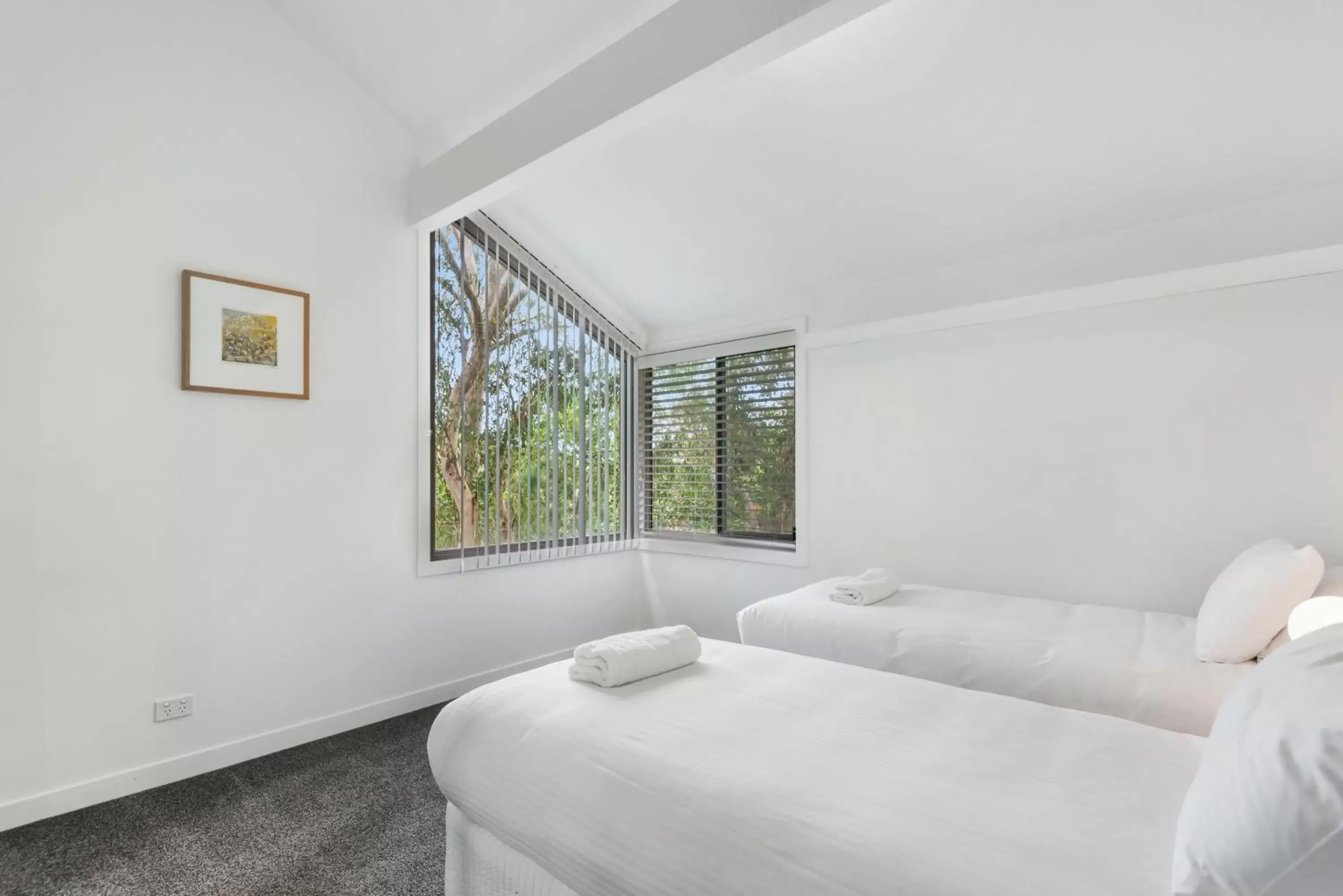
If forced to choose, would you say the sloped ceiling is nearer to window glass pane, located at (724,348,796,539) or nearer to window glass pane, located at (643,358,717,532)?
window glass pane, located at (724,348,796,539)

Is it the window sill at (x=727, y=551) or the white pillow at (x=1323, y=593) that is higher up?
the white pillow at (x=1323, y=593)

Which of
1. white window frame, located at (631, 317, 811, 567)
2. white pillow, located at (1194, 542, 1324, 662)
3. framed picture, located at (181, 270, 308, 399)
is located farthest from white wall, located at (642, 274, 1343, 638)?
framed picture, located at (181, 270, 308, 399)

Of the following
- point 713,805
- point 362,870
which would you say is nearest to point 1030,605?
point 713,805

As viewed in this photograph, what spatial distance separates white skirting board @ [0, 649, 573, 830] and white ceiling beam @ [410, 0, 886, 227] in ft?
7.63

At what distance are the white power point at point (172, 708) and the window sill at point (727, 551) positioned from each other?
2.56m

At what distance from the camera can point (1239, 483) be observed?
2.48 m

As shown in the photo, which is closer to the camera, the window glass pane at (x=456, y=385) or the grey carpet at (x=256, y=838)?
the grey carpet at (x=256, y=838)

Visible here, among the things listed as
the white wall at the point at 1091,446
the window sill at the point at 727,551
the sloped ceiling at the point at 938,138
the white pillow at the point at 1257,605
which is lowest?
the window sill at the point at 727,551

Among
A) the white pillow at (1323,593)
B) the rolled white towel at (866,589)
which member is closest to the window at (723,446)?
the rolled white towel at (866,589)

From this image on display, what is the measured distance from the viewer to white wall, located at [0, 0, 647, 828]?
2.18 m

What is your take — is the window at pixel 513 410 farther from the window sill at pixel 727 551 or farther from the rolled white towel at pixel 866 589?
the rolled white towel at pixel 866 589

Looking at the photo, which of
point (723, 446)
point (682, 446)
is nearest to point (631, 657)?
point (723, 446)

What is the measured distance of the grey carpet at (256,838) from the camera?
180cm

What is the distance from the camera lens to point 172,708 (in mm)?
2428
